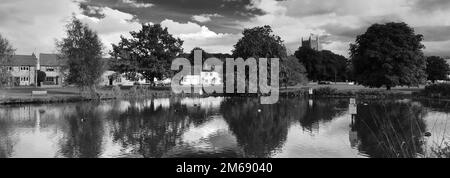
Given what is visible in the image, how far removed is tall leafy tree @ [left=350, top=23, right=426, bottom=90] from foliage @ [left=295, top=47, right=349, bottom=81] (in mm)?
56864

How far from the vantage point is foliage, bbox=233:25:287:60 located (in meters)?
79.5

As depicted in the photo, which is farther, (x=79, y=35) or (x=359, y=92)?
(x=359, y=92)

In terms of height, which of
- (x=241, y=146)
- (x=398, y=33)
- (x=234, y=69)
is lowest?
(x=241, y=146)

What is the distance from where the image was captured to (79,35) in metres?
64.4

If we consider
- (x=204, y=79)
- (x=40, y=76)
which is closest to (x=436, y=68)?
(x=204, y=79)

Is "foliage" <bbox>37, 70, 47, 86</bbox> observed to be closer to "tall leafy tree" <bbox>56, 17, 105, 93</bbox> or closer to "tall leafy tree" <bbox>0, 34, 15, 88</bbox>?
"tall leafy tree" <bbox>56, 17, 105, 93</bbox>

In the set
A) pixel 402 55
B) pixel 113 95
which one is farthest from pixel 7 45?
pixel 402 55

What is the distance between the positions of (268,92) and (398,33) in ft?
86.3

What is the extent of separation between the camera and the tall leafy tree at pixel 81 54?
2489 inches

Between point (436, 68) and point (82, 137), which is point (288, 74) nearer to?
point (82, 137)

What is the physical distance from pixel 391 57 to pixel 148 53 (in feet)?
171

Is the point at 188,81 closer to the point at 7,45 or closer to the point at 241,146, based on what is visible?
the point at 7,45
